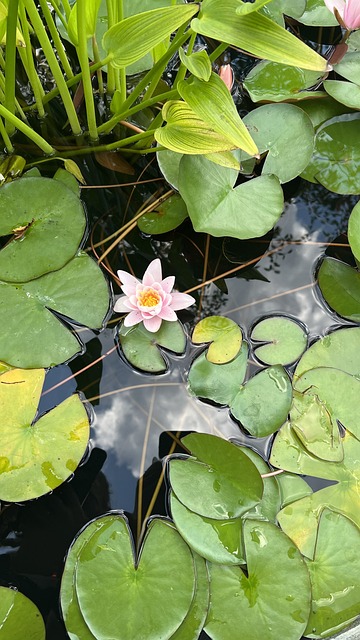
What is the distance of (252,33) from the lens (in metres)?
1.22

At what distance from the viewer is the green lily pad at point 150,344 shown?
149 cm

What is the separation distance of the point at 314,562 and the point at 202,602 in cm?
29

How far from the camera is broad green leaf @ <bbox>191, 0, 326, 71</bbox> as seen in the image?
1198 millimetres

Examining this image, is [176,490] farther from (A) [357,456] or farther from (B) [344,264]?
(B) [344,264]

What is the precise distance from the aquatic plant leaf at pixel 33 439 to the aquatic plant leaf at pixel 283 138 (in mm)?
970

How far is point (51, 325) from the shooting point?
1.47m

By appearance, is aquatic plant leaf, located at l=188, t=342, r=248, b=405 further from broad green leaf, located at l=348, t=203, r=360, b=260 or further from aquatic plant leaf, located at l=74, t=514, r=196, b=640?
broad green leaf, located at l=348, t=203, r=360, b=260

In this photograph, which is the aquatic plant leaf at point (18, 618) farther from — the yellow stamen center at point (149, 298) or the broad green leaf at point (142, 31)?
the broad green leaf at point (142, 31)

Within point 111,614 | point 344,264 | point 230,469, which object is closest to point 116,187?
point 344,264

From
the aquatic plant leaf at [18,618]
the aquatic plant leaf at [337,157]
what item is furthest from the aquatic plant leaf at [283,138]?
the aquatic plant leaf at [18,618]

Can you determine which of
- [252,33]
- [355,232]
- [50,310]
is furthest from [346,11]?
[50,310]

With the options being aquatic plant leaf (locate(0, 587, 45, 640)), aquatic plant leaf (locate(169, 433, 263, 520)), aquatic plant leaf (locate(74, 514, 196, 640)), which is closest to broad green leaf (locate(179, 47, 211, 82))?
aquatic plant leaf (locate(169, 433, 263, 520))

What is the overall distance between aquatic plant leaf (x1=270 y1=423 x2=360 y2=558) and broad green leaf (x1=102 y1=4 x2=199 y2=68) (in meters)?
1.05

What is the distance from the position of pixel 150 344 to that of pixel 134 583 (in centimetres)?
62
